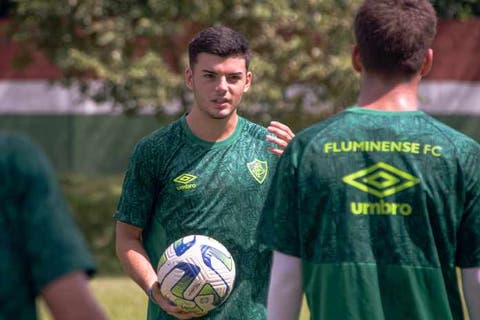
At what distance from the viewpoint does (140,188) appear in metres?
6.49

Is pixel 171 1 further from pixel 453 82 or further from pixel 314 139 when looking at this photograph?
pixel 314 139

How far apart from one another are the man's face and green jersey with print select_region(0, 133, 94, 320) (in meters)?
3.20

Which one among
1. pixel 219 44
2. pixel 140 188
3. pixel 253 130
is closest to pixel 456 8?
pixel 219 44

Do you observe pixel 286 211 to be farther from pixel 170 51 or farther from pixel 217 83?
pixel 170 51

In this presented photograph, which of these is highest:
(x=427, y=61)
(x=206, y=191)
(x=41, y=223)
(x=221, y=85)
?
(x=427, y=61)

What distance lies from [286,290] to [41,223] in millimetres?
1263

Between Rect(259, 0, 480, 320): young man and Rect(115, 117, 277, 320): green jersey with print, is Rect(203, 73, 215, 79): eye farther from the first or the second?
Rect(259, 0, 480, 320): young man

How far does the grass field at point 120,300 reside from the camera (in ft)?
47.4

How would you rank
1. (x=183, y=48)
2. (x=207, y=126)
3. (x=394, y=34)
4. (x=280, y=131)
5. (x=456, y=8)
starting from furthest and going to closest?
(x=456, y=8)
(x=183, y=48)
(x=207, y=126)
(x=280, y=131)
(x=394, y=34)

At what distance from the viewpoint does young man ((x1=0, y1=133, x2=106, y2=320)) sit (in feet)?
11.3

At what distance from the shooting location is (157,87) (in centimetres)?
2083

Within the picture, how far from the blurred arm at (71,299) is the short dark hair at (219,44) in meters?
3.51

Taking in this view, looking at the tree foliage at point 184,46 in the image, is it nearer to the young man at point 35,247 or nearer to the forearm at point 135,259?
the forearm at point 135,259

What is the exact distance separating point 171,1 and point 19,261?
1746 cm
